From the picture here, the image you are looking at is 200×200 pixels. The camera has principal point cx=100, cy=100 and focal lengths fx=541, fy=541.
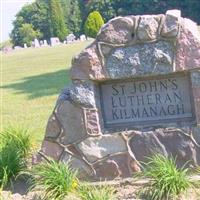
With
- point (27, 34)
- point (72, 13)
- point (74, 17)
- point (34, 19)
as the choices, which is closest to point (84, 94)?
point (74, 17)

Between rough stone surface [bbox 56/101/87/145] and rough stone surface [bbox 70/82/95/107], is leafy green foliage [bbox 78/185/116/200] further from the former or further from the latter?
rough stone surface [bbox 70/82/95/107]

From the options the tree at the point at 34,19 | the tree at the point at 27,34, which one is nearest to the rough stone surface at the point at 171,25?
the tree at the point at 27,34

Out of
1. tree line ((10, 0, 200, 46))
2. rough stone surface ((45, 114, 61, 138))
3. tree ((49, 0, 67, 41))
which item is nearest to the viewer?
rough stone surface ((45, 114, 61, 138))

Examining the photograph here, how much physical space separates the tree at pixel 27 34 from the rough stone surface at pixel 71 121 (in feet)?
232

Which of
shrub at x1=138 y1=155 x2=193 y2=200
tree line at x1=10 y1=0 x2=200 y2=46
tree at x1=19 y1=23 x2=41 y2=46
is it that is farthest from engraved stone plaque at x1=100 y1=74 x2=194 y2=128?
tree at x1=19 y1=23 x2=41 y2=46

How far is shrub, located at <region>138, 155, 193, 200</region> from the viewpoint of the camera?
444cm

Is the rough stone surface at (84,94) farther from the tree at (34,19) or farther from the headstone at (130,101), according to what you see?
the tree at (34,19)

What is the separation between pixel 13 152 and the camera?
17.7 feet

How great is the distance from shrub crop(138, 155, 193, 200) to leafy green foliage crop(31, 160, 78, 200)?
0.68 m

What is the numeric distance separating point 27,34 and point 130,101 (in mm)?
72290

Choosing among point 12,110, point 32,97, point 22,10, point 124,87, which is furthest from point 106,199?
point 22,10

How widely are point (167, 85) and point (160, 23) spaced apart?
62cm

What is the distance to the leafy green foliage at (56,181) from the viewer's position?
15.3 feet

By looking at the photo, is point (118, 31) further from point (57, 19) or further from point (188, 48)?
point (57, 19)
